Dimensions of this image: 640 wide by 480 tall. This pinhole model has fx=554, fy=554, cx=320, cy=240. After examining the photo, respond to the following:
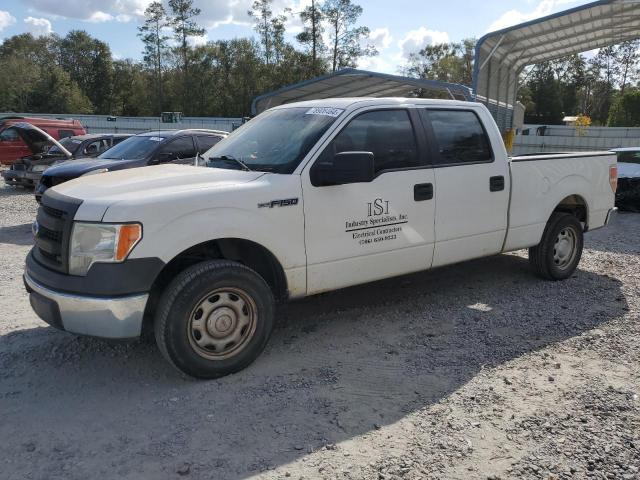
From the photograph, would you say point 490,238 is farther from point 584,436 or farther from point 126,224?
point 126,224

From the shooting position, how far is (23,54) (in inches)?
2751

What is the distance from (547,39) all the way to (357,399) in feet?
60.4

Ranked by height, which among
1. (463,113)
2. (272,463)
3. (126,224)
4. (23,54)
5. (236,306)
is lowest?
(272,463)

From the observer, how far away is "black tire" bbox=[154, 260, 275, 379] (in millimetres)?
3596

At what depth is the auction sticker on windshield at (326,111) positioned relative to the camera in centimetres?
446

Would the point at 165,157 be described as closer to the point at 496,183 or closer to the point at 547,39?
the point at 496,183

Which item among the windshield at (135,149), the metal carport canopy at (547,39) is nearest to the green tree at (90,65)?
the metal carport canopy at (547,39)

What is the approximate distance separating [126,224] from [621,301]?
4.89m

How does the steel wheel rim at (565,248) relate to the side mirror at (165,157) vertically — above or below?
below

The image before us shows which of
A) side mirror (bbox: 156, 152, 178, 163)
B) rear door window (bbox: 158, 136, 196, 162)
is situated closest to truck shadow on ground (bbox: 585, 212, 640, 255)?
rear door window (bbox: 158, 136, 196, 162)

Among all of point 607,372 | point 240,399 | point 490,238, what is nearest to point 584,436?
point 607,372

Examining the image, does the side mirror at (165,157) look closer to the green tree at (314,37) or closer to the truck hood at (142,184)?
the truck hood at (142,184)

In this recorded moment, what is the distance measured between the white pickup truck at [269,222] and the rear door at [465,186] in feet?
0.05

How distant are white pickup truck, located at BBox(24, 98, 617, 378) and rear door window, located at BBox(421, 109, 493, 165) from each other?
0.01 m
